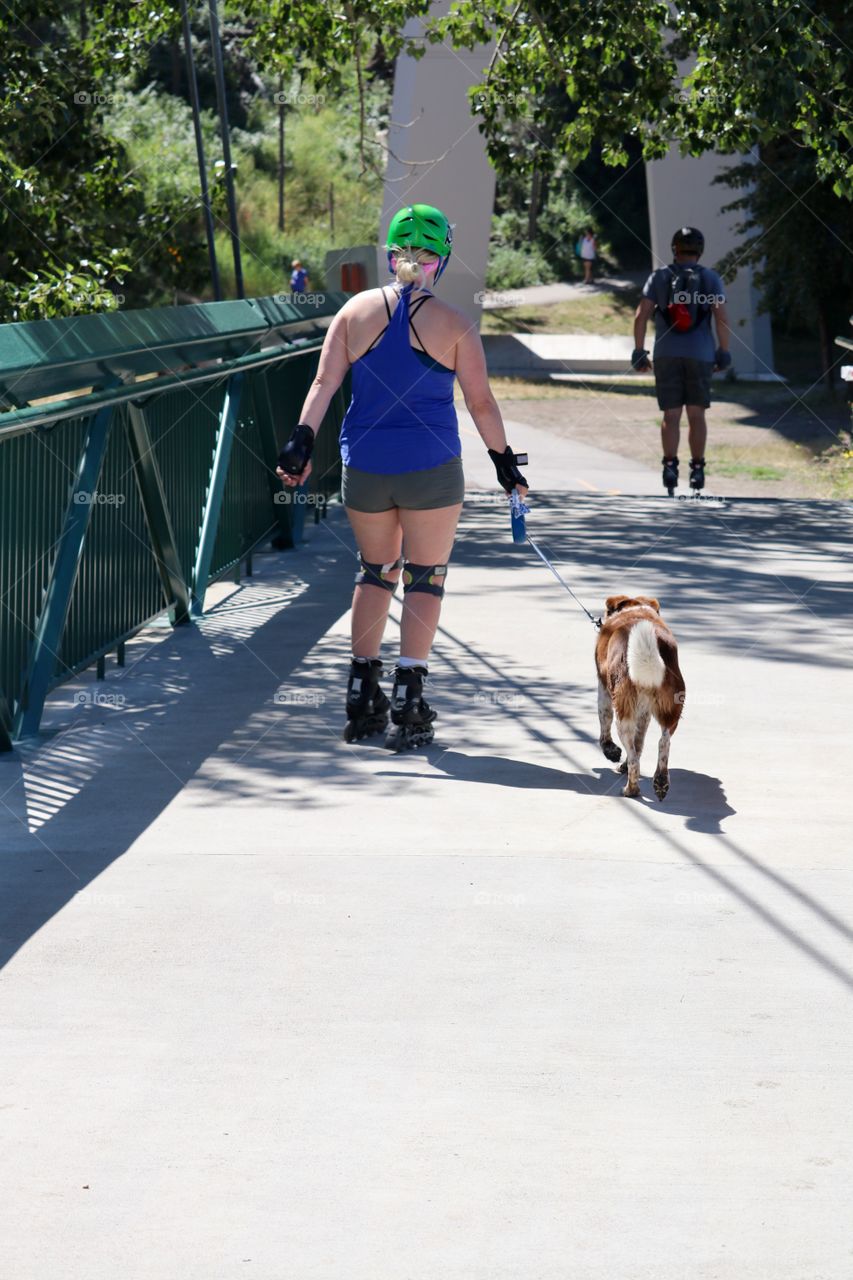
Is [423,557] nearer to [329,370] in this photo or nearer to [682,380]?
[329,370]

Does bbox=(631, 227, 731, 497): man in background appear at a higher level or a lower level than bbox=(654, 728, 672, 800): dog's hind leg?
higher

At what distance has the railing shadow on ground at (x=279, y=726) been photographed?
568 cm

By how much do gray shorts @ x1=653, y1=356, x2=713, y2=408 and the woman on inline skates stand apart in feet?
23.7

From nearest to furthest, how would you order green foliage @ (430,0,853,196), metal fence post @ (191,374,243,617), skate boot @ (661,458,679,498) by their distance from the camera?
1. metal fence post @ (191,374,243,617)
2. green foliage @ (430,0,853,196)
3. skate boot @ (661,458,679,498)

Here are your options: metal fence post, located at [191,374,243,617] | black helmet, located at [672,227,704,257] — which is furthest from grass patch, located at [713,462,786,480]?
metal fence post, located at [191,374,243,617]

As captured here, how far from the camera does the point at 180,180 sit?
47.3m

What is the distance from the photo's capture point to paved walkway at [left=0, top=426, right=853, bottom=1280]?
338cm

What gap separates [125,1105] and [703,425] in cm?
1109

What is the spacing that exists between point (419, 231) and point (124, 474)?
2052 millimetres

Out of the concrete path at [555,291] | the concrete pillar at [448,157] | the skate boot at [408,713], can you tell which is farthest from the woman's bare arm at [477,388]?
the concrete path at [555,291]

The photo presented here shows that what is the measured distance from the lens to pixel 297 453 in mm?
6773

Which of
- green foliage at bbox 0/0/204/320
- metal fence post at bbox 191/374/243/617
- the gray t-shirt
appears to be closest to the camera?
metal fence post at bbox 191/374/243/617

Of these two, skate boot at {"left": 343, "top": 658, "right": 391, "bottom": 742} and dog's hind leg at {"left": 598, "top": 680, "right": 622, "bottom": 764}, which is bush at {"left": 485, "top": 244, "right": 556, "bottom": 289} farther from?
dog's hind leg at {"left": 598, "top": 680, "right": 622, "bottom": 764}

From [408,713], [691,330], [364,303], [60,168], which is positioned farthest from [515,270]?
[408,713]
